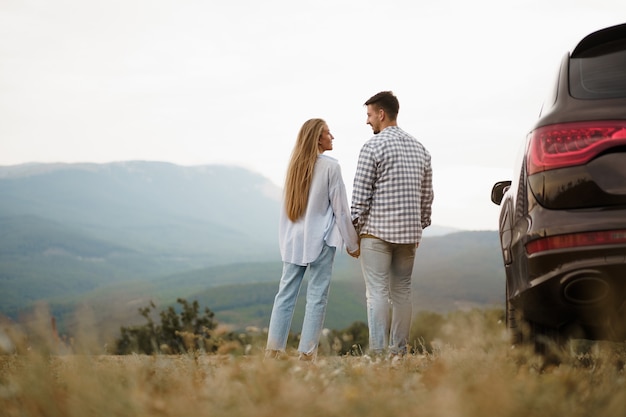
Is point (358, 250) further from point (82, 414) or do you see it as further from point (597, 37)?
point (82, 414)

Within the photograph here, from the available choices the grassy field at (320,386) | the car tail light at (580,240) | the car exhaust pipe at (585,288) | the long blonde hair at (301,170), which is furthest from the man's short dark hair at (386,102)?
the car exhaust pipe at (585,288)

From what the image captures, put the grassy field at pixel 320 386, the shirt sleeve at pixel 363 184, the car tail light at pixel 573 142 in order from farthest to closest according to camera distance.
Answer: the shirt sleeve at pixel 363 184
the car tail light at pixel 573 142
the grassy field at pixel 320 386

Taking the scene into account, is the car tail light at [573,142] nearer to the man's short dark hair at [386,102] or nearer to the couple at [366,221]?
the couple at [366,221]

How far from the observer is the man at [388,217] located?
6.76m

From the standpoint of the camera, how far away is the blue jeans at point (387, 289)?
22.1 feet

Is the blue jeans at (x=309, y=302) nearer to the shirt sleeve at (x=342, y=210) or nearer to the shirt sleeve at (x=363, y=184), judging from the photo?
the shirt sleeve at (x=342, y=210)

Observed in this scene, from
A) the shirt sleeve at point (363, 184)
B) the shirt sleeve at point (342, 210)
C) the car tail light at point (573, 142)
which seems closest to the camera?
the car tail light at point (573, 142)

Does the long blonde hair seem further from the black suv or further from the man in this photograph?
the black suv

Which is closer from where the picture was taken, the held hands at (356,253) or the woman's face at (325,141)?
the held hands at (356,253)

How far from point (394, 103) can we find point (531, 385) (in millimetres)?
4192

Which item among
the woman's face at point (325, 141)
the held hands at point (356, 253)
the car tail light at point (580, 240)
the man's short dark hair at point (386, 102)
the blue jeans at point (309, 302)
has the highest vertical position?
the man's short dark hair at point (386, 102)

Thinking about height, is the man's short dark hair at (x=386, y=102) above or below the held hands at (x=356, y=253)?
above

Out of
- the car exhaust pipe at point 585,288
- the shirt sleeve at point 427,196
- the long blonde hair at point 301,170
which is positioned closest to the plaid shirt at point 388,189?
the shirt sleeve at point 427,196

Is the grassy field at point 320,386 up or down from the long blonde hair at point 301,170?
down
